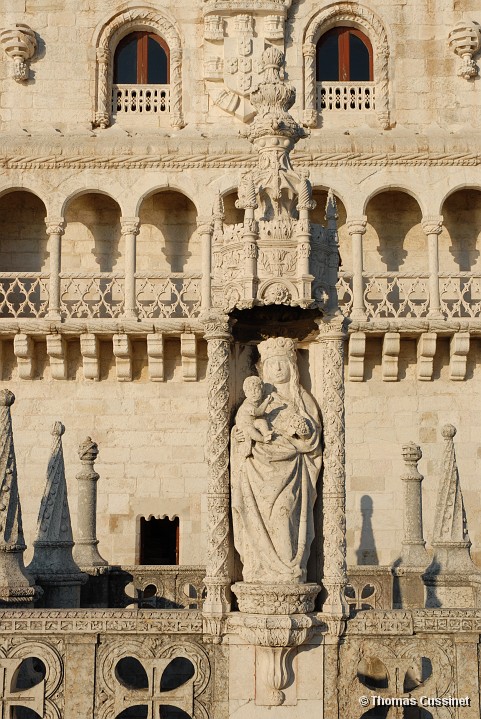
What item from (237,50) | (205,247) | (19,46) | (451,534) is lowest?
(451,534)

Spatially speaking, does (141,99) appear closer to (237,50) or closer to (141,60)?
(141,60)

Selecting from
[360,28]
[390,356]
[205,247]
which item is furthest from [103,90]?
[390,356]

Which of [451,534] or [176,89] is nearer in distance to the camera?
[451,534]

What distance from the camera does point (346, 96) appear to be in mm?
24141

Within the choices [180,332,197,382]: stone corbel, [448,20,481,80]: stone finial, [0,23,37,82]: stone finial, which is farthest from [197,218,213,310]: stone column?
[448,20,481,80]: stone finial

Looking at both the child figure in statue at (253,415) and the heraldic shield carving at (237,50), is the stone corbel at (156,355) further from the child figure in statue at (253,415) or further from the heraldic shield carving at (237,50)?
the child figure in statue at (253,415)

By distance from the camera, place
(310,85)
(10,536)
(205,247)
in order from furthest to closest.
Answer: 1. (310,85)
2. (205,247)
3. (10,536)

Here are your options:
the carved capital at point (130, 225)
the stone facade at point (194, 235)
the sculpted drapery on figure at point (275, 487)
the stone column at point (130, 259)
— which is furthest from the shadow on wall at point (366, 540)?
the sculpted drapery on figure at point (275, 487)

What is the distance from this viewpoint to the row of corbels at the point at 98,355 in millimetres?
22469

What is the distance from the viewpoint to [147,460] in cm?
2272

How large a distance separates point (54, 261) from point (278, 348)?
517 inches

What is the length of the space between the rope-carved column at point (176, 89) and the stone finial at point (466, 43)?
17.3ft

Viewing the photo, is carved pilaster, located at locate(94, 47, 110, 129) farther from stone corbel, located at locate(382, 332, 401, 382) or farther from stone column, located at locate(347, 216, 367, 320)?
stone corbel, located at locate(382, 332, 401, 382)

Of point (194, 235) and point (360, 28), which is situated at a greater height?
point (360, 28)
